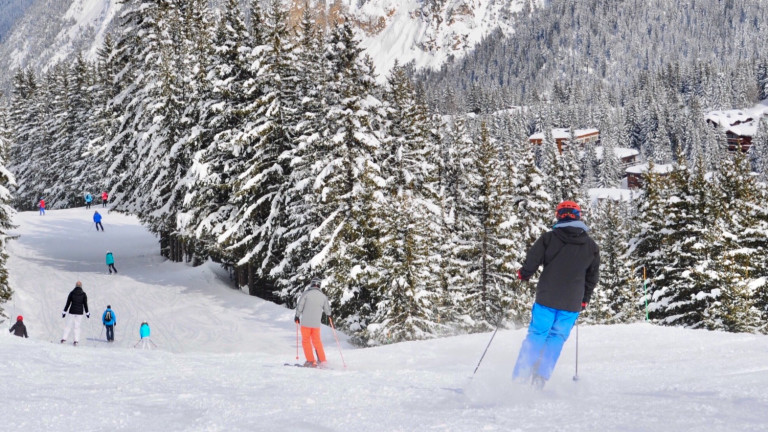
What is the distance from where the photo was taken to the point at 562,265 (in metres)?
6.79

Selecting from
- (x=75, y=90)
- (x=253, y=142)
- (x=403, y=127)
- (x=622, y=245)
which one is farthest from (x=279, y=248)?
(x=75, y=90)

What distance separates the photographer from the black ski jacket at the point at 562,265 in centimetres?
672

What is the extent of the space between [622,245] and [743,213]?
11.5 meters

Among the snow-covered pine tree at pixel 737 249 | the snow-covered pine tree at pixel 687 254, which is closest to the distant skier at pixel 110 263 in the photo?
the snow-covered pine tree at pixel 687 254

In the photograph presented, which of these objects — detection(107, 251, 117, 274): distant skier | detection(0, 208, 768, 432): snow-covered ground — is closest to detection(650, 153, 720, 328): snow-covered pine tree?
detection(0, 208, 768, 432): snow-covered ground

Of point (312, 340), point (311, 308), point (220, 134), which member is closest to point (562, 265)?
point (311, 308)

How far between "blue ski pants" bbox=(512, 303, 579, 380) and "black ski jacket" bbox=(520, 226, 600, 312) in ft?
0.39

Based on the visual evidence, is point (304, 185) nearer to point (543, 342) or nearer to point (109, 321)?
point (109, 321)

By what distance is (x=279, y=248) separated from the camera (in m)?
27.1

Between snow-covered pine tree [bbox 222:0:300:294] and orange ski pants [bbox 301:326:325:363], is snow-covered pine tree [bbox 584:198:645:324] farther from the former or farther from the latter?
orange ski pants [bbox 301:326:325:363]

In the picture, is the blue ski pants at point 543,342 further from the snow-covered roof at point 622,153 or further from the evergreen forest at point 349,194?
the snow-covered roof at point 622,153

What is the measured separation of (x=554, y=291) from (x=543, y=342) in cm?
57

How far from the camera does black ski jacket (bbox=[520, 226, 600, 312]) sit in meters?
6.72

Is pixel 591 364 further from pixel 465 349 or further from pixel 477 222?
pixel 477 222
